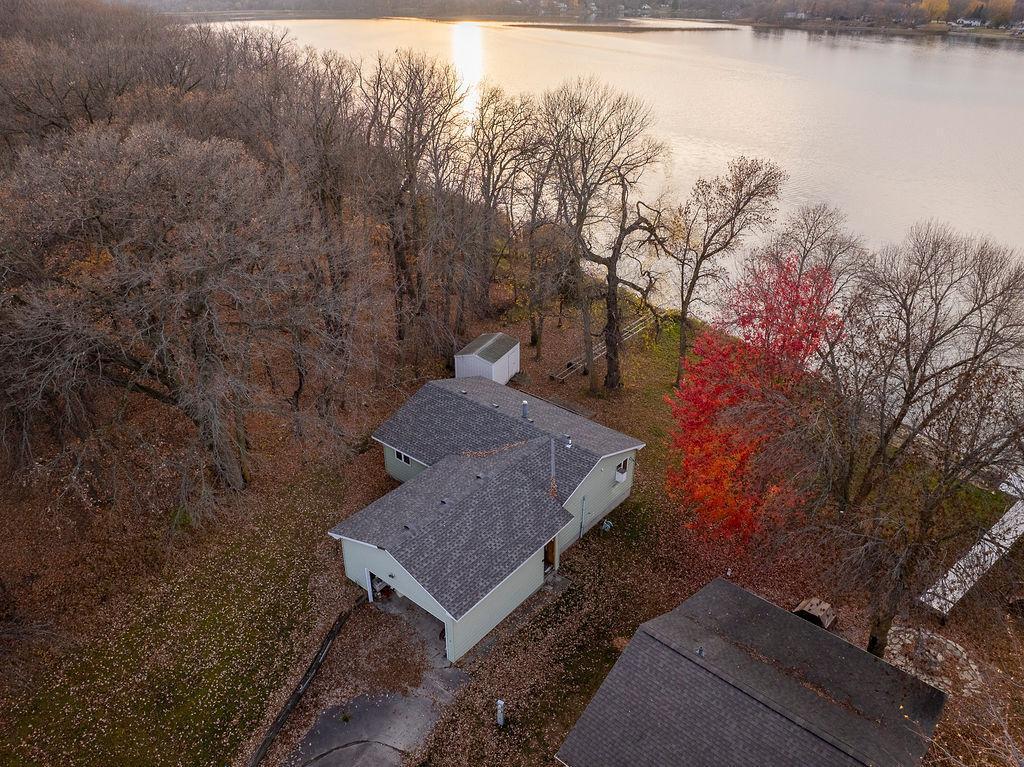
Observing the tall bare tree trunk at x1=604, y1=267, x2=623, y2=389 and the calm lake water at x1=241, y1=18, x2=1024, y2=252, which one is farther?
the calm lake water at x1=241, y1=18, x2=1024, y2=252

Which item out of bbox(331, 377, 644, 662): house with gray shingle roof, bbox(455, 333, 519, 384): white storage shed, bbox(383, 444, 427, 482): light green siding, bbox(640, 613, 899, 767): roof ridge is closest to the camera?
bbox(640, 613, 899, 767): roof ridge

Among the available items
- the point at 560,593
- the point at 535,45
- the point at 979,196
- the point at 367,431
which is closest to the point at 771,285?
the point at 560,593

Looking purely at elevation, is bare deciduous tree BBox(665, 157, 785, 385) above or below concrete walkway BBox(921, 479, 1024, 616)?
above

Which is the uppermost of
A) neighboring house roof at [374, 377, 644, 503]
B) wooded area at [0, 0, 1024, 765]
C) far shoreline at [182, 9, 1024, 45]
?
far shoreline at [182, 9, 1024, 45]

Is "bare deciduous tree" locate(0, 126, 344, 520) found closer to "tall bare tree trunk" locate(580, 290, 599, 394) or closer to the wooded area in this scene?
the wooded area

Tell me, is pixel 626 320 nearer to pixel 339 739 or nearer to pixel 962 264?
pixel 962 264

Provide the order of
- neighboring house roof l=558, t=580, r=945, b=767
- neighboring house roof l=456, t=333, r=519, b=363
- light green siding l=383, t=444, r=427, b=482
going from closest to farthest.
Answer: neighboring house roof l=558, t=580, r=945, b=767, light green siding l=383, t=444, r=427, b=482, neighboring house roof l=456, t=333, r=519, b=363

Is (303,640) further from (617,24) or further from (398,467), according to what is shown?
(617,24)

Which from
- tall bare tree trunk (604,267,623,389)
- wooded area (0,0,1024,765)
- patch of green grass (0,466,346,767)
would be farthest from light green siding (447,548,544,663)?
tall bare tree trunk (604,267,623,389)

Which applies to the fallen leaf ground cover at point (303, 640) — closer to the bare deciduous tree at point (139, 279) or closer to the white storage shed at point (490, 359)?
the bare deciduous tree at point (139, 279)
